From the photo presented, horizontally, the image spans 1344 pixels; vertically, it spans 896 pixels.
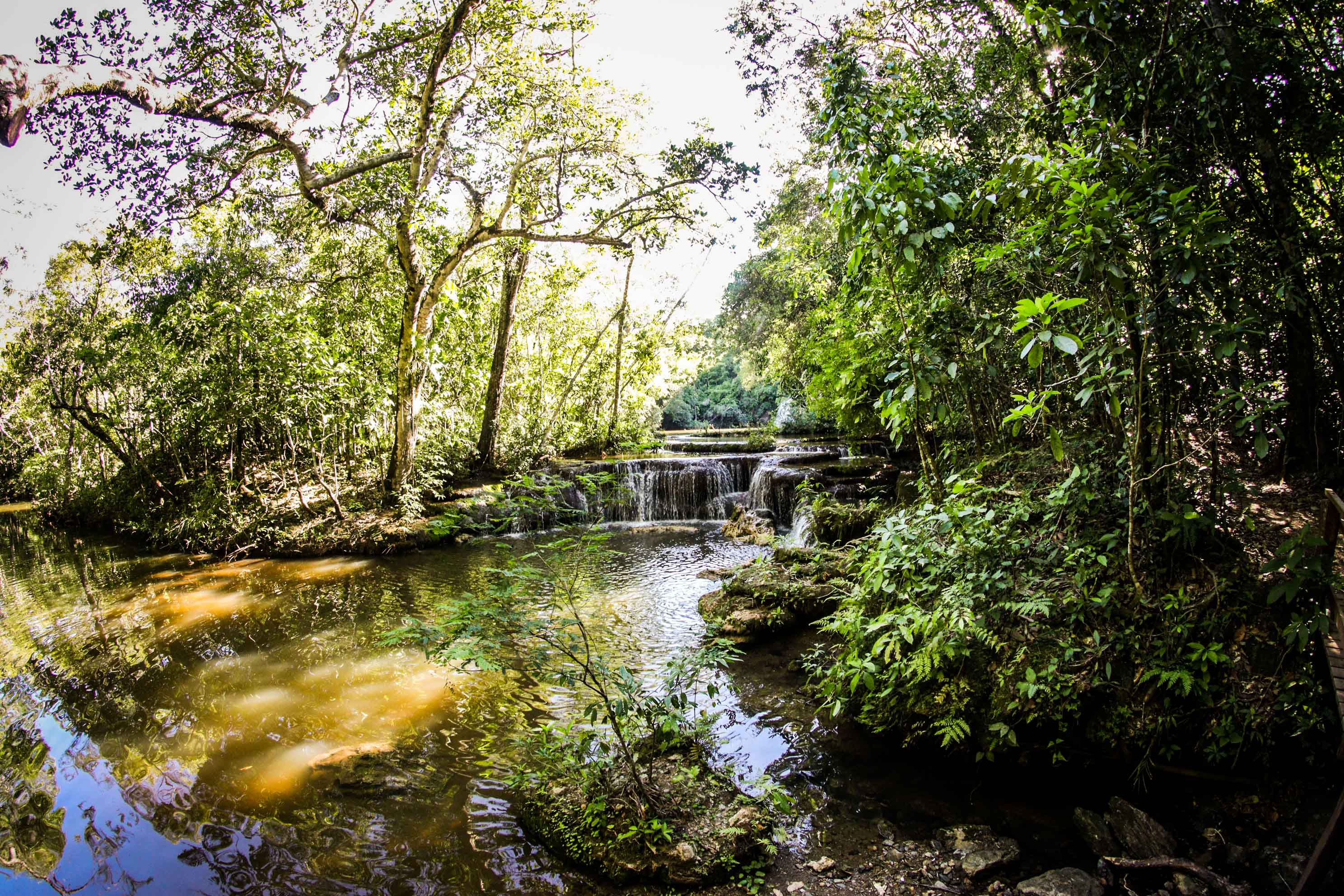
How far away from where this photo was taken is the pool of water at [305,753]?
289 centimetres

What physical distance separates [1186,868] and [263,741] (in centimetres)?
539

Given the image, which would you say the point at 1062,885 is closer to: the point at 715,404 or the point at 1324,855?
the point at 1324,855

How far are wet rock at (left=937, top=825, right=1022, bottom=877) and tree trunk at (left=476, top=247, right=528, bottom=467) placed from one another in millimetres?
13240

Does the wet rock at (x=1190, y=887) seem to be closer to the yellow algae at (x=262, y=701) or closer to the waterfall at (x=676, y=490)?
the yellow algae at (x=262, y=701)

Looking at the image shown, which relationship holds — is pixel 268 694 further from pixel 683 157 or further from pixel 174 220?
pixel 683 157

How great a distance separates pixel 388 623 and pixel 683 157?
8786mm

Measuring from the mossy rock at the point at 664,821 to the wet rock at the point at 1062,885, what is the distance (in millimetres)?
1165

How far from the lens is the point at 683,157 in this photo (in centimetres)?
1031

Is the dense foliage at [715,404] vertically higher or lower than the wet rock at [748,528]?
higher

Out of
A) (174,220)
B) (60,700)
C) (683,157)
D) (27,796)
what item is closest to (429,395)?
(174,220)

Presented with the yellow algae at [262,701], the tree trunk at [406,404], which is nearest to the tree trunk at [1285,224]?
the yellow algae at [262,701]

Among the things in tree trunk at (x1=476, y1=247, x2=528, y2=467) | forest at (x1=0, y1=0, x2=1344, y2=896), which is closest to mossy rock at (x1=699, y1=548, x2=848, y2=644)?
forest at (x1=0, y1=0, x2=1344, y2=896)

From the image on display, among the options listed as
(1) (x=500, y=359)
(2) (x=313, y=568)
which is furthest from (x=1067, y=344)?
(1) (x=500, y=359)

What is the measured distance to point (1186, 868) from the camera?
8.18 feet
